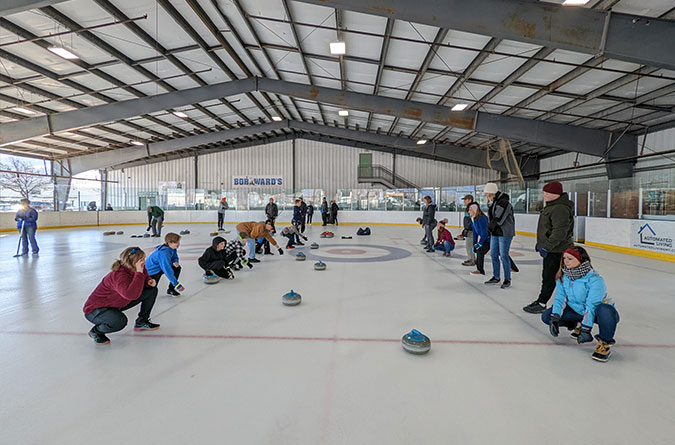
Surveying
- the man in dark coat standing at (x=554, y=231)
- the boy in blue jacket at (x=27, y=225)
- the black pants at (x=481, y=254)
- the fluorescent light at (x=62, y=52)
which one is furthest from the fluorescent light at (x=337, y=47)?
the boy in blue jacket at (x=27, y=225)

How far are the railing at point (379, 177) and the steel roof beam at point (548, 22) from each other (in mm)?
21464

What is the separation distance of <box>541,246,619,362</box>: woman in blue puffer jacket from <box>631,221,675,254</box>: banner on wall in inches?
336

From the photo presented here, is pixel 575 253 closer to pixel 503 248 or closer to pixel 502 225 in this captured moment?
pixel 502 225

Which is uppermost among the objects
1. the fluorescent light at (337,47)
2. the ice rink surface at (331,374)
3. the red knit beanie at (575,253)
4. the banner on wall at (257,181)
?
the fluorescent light at (337,47)

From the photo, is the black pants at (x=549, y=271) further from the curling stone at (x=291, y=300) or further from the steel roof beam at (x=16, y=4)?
the steel roof beam at (x=16, y=4)

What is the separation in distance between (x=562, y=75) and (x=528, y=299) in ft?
32.5

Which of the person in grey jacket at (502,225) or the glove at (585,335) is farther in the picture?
the person in grey jacket at (502,225)

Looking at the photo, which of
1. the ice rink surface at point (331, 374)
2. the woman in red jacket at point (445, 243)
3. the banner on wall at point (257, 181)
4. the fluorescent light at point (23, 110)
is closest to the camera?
the ice rink surface at point (331, 374)

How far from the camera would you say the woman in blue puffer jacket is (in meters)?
2.85

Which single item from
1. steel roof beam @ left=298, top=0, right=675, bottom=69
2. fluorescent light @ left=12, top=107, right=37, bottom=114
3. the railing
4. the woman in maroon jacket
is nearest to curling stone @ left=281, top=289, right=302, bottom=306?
the woman in maroon jacket

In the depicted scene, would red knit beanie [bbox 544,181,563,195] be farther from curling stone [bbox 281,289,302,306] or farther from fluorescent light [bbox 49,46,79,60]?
fluorescent light [bbox 49,46,79,60]

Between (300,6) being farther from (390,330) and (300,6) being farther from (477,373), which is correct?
(477,373)

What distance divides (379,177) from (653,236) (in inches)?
803

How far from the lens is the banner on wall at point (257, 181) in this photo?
2884 cm
